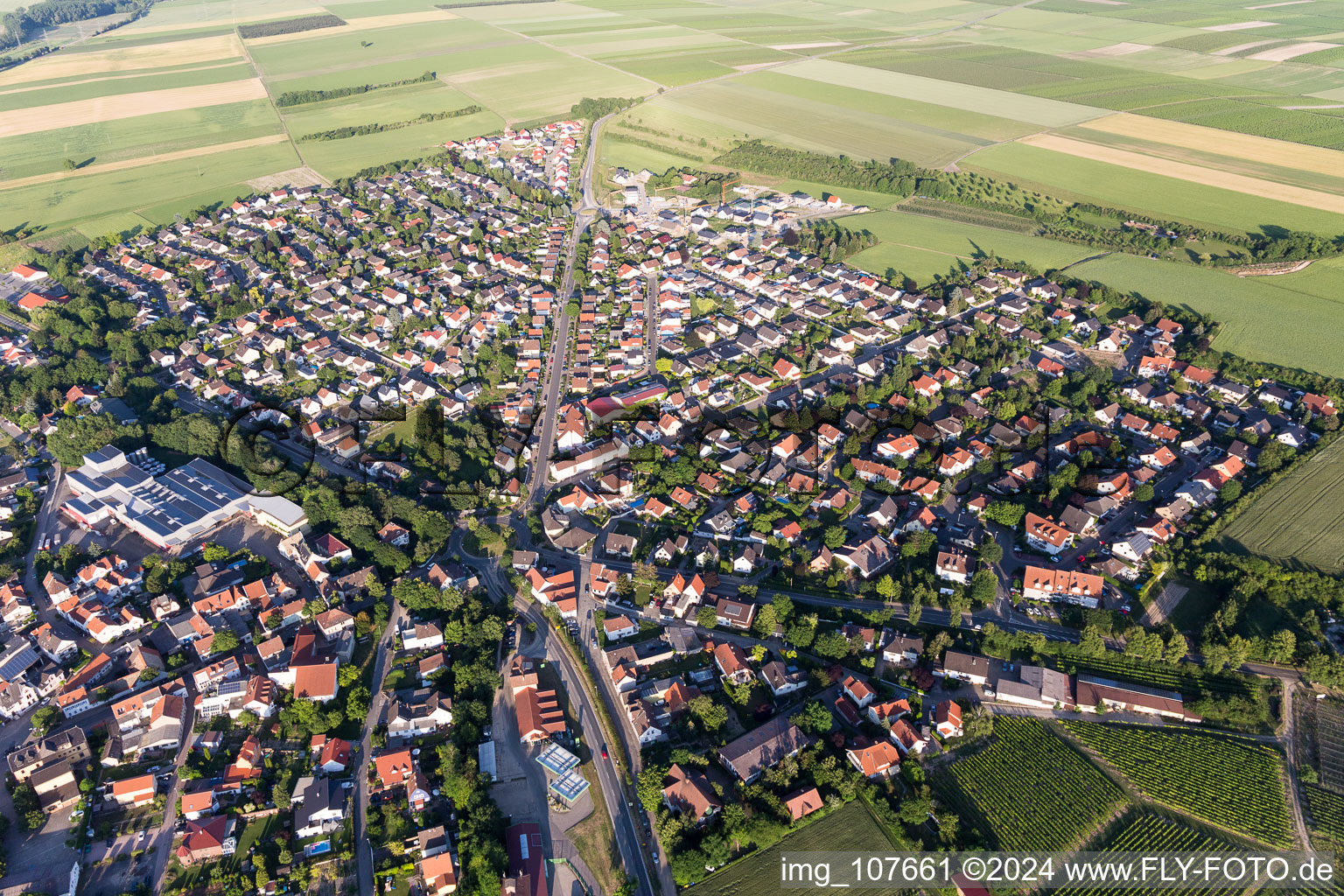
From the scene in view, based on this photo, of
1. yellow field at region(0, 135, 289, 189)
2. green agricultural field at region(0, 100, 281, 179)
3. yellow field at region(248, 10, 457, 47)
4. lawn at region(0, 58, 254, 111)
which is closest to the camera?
yellow field at region(0, 135, 289, 189)

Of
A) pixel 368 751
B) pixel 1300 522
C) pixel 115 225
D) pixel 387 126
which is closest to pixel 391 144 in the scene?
pixel 387 126

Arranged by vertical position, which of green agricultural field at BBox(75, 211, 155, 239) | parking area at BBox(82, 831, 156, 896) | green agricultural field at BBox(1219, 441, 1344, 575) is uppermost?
green agricultural field at BBox(75, 211, 155, 239)

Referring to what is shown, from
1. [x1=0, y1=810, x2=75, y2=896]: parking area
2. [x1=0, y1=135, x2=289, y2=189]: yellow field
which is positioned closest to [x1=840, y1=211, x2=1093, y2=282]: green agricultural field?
[x1=0, y1=810, x2=75, y2=896]: parking area

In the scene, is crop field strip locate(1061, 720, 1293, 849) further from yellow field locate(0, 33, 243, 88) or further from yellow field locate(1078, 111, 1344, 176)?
yellow field locate(0, 33, 243, 88)

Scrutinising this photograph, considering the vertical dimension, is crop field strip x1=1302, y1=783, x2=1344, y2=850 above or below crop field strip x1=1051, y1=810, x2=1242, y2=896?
above

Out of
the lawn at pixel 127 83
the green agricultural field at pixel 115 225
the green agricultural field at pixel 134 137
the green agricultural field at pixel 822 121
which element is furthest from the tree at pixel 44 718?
the lawn at pixel 127 83

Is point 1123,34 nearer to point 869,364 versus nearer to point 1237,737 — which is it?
point 869,364

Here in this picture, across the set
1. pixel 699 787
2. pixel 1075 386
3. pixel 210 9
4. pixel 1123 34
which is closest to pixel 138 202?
pixel 699 787

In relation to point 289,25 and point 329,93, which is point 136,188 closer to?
point 329,93
